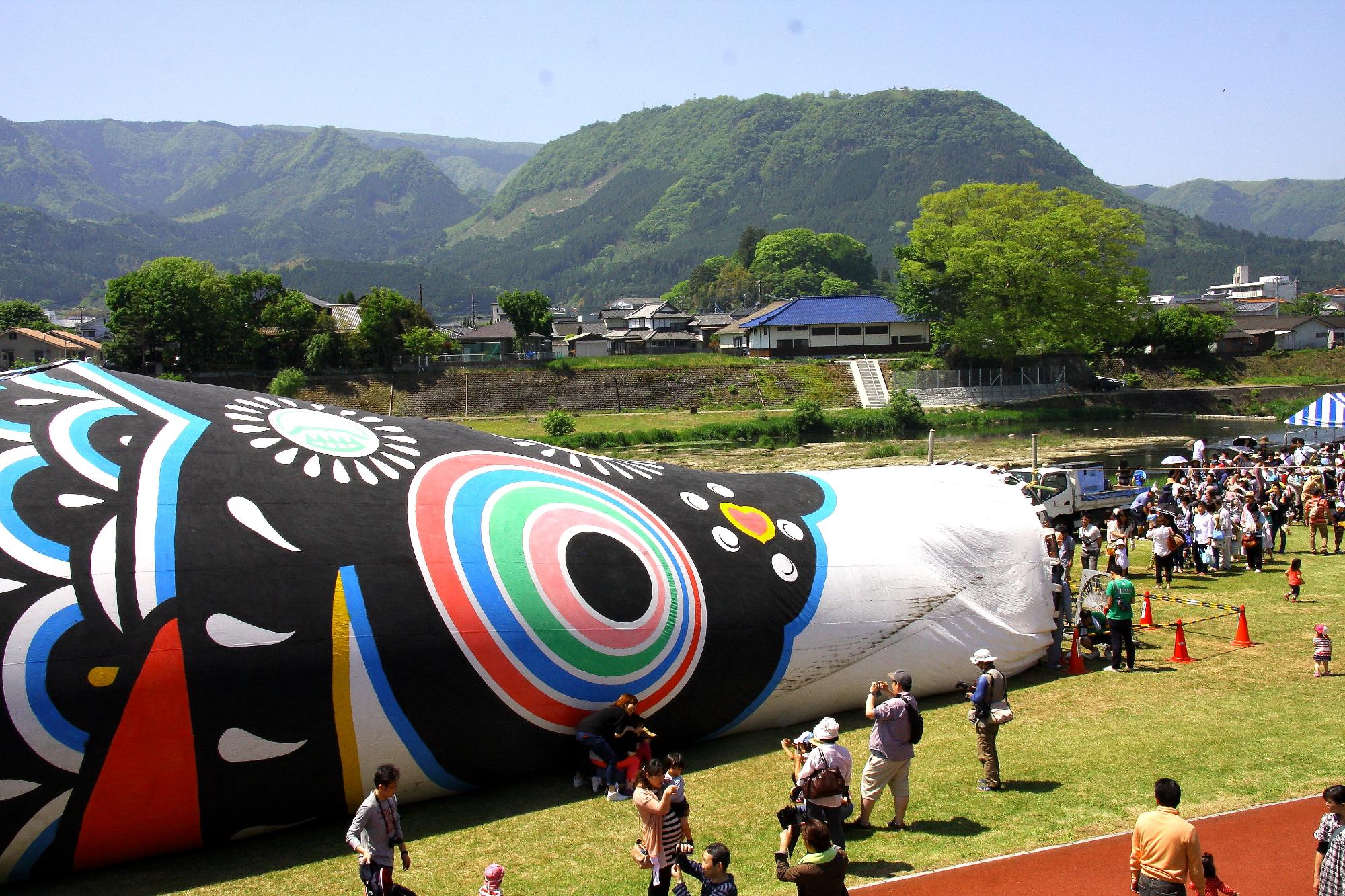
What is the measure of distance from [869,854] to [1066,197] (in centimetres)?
7769

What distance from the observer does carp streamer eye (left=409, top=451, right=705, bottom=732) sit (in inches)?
406

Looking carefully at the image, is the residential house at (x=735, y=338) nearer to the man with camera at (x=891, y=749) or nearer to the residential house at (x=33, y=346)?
the residential house at (x=33, y=346)

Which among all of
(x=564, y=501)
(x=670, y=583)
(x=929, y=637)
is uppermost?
(x=564, y=501)

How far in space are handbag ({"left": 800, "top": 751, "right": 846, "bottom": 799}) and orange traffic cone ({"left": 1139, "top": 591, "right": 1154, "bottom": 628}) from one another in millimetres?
9782

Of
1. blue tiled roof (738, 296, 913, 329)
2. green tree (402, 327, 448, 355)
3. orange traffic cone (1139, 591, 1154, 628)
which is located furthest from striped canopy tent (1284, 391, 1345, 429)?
green tree (402, 327, 448, 355)

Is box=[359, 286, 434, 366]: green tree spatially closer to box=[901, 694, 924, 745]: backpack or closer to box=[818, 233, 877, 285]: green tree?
box=[901, 694, 924, 745]: backpack

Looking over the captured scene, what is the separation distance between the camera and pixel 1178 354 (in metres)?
79.6

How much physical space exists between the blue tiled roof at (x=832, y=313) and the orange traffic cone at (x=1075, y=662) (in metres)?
71.3

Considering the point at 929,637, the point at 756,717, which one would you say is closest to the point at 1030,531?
the point at 929,637

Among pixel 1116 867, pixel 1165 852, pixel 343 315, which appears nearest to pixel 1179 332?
pixel 343 315

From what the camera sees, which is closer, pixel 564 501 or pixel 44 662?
pixel 44 662

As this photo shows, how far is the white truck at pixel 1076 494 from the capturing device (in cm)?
2534

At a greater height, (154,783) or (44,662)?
(44,662)

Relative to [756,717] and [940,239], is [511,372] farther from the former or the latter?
[756,717]
